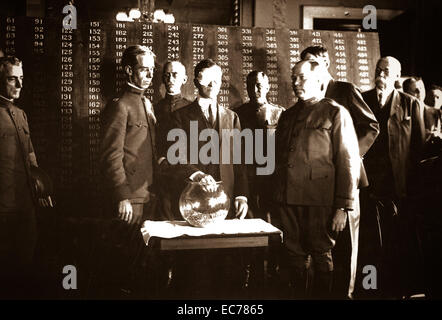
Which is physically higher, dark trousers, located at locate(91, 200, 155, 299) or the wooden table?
the wooden table

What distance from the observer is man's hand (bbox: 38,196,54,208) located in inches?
96.5

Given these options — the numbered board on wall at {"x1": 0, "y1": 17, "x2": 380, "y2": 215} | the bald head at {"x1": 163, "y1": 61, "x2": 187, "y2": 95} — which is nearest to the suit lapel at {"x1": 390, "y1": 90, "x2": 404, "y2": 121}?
the numbered board on wall at {"x1": 0, "y1": 17, "x2": 380, "y2": 215}

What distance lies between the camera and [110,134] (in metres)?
2.40

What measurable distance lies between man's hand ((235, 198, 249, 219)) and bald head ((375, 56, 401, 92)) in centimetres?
112

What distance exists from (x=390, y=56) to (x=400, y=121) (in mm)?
442

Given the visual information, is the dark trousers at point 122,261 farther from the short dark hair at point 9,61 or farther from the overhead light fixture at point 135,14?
the overhead light fixture at point 135,14

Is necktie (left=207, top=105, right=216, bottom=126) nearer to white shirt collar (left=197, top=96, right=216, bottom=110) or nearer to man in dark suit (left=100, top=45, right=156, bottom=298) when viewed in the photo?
white shirt collar (left=197, top=96, right=216, bottom=110)

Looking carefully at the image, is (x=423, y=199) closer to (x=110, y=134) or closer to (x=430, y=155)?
(x=430, y=155)

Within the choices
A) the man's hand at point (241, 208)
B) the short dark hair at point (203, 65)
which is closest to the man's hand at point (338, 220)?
the man's hand at point (241, 208)

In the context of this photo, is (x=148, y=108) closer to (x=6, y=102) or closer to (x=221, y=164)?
(x=221, y=164)

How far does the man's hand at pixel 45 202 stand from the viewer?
8.04ft

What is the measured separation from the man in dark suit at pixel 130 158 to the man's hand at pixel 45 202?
1.13 ft

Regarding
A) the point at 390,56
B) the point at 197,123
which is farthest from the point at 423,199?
the point at 197,123
